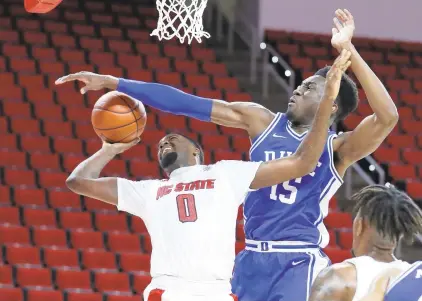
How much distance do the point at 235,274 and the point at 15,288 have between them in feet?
11.9

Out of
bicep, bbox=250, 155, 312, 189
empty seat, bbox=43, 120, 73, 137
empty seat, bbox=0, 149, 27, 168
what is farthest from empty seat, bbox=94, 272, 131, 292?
bicep, bbox=250, 155, 312, 189

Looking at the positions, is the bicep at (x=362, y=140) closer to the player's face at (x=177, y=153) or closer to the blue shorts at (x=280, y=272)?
the blue shorts at (x=280, y=272)

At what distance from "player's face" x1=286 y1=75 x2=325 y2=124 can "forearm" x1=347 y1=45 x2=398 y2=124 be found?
31 centimetres

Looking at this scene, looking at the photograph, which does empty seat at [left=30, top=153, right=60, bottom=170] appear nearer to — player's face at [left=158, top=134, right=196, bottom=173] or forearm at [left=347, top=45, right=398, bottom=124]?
player's face at [left=158, top=134, right=196, bottom=173]

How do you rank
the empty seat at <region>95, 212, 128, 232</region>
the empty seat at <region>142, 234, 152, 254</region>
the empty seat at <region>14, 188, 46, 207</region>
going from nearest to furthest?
1. the empty seat at <region>142, 234, 152, 254</region>
2. the empty seat at <region>95, 212, 128, 232</region>
3. the empty seat at <region>14, 188, 46, 207</region>

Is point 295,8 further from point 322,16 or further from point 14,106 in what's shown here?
point 14,106

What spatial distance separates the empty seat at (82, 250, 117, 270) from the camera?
29.8 ft

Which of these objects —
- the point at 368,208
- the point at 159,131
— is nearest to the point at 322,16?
the point at 159,131

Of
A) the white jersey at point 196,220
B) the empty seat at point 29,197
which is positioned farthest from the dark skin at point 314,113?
the empty seat at point 29,197

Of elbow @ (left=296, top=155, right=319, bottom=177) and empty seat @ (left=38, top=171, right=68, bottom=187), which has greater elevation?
elbow @ (left=296, top=155, right=319, bottom=177)

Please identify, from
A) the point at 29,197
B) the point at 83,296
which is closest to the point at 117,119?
the point at 83,296

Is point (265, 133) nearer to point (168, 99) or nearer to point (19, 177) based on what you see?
point (168, 99)

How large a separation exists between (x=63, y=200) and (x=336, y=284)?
22.9ft

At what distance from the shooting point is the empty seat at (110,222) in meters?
9.73
